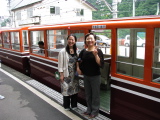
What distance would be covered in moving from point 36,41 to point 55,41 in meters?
1.35

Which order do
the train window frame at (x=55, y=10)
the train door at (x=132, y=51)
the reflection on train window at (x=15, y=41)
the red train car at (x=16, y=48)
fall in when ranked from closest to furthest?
the train door at (x=132, y=51), the red train car at (x=16, y=48), the reflection on train window at (x=15, y=41), the train window frame at (x=55, y=10)

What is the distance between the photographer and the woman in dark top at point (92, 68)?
338cm

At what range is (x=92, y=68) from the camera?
3.48 meters

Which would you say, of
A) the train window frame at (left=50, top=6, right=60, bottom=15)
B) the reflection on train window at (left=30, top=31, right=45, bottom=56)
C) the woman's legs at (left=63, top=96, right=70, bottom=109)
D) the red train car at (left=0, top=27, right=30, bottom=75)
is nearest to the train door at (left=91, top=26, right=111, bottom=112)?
the woman's legs at (left=63, top=96, right=70, bottom=109)

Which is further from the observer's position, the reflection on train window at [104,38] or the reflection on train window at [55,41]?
the reflection on train window at [55,41]

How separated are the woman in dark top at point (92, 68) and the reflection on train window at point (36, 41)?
244 cm

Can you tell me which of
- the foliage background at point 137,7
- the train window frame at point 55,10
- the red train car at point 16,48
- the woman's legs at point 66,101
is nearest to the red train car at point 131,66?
the woman's legs at point 66,101

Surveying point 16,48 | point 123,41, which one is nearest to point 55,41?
point 123,41

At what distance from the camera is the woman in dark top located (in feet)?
11.1

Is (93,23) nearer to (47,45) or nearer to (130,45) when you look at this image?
(130,45)

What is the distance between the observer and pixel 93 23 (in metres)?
3.84

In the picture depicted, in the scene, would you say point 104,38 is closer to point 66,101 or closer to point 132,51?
point 132,51

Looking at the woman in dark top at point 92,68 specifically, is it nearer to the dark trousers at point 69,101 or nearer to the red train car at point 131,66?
the red train car at point 131,66

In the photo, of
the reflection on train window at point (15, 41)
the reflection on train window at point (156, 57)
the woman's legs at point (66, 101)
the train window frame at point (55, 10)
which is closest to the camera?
the reflection on train window at point (156, 57)
